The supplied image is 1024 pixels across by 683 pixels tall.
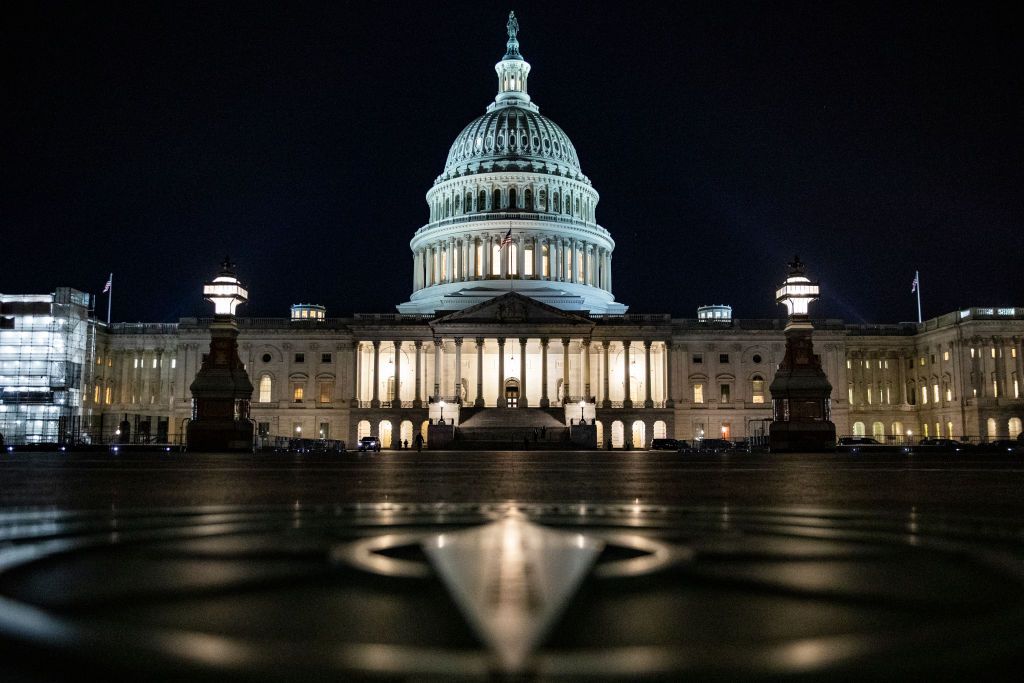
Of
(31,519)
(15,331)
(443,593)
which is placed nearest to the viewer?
(443,593)

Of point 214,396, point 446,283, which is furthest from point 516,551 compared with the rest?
point 446,283

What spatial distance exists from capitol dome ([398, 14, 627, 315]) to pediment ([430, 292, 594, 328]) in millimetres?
11448

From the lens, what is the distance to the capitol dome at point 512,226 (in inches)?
4131

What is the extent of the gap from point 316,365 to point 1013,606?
9516 cm

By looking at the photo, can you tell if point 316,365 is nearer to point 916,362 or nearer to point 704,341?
point 704,341

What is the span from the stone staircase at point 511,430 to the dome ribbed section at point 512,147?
40.6m

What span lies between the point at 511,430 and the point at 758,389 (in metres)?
34.8

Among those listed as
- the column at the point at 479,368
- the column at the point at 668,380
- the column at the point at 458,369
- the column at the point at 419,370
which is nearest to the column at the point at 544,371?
the column at the point at 479,368

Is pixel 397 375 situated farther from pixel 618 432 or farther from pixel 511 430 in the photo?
pixel 618 432

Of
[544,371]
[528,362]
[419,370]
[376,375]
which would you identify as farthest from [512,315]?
[376,375]

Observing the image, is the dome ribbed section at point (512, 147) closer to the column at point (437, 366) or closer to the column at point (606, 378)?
the column at point (606, 378)

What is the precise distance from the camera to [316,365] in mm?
95000

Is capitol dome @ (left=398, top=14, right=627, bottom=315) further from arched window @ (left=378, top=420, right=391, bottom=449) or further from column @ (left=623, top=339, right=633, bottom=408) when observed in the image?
arched window @ (left=378, top=420, right=391, bottom=449)

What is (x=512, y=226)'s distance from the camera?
10544 cm
